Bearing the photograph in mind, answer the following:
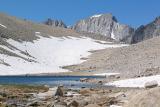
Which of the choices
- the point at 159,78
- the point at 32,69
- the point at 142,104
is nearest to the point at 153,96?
the point at 142,104

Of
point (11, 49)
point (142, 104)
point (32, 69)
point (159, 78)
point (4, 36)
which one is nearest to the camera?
point (142, 104)

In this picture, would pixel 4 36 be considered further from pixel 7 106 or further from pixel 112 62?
pixel 7 106

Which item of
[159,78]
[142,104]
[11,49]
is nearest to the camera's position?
[142,104]

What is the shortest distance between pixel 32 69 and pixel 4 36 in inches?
1807

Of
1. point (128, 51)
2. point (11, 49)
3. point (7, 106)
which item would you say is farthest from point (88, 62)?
point (7, 106)

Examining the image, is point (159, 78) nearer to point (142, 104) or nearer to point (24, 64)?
point (142, 104)

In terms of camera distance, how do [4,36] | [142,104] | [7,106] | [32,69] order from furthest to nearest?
[4,36], [32,69], [7,106], [142,104]

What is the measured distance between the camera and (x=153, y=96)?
26391 millimetres

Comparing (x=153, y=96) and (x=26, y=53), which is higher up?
(x=26, y=53)

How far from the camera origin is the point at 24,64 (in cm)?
14550

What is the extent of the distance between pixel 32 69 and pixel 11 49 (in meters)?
23.8

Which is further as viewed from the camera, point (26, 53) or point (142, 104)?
point (26, 53)

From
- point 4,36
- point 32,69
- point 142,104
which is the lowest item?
point 142,104

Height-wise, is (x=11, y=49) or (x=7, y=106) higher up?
(x=11, y=49)
